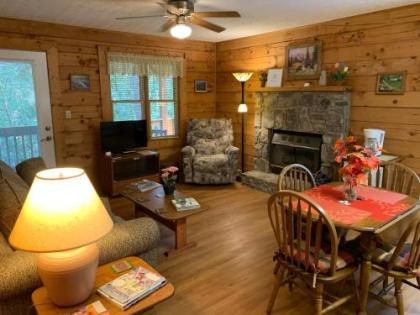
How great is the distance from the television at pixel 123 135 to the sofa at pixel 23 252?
2453mm

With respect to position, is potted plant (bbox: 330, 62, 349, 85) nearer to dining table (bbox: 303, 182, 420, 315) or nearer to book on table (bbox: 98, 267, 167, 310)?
dining table (bbox: 303, 182, 420, 315)

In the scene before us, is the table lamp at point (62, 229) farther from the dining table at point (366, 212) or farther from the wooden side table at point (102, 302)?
the dining table at point (366, 212)

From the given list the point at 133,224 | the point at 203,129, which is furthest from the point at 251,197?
the point at 133,224

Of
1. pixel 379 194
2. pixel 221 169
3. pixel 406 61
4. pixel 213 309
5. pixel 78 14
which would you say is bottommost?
pixel 213 309

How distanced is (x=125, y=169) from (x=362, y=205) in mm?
3491

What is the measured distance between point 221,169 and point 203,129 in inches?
33.6

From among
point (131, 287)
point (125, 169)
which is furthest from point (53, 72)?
point (131, 287)

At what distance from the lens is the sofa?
154 centimetres

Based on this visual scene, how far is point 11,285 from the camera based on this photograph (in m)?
1.52

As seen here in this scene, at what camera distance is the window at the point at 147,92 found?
4766mm

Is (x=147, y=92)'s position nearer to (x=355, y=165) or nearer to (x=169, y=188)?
(x=169, y=188)

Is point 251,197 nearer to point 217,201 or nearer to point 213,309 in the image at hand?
point 217,201

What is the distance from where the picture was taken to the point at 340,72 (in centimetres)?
383

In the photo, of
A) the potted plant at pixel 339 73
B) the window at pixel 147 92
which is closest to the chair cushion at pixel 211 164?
the window at pixel 147 92
